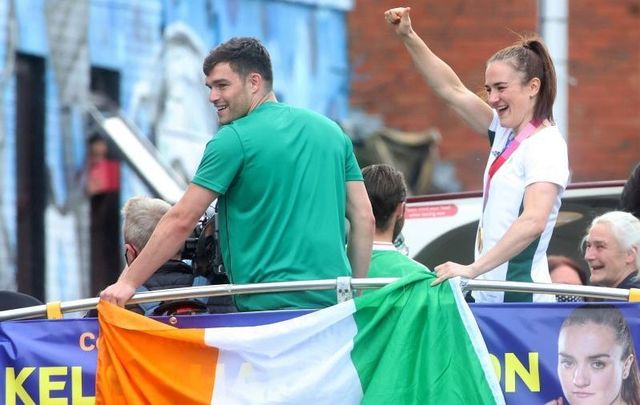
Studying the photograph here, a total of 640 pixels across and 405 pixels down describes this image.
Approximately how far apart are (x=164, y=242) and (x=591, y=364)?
167 centimetres

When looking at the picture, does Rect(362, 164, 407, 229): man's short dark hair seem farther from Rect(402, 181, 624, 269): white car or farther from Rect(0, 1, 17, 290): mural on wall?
Rect(0, 1, 17, 290): mural on wall

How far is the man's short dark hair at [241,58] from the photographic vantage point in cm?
644

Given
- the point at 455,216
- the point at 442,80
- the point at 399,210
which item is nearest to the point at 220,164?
the point at 399,210

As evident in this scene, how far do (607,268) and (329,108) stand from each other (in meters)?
10.7

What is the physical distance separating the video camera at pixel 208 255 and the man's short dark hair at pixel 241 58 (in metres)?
0.60

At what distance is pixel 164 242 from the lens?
243 inches

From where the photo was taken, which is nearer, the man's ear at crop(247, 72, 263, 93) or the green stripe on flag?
the green stripe on flag

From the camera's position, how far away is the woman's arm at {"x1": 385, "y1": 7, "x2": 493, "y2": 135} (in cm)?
712

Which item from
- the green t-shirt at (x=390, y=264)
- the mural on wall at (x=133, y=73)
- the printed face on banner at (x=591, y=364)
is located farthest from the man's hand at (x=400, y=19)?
the mural on wall at (x=133, y=73)

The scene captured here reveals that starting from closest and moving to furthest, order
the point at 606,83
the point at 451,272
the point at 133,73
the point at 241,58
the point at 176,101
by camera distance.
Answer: the point at 451,272
the point at 241,58
the point at 133,73
the point at 176,101
the point at 606,83

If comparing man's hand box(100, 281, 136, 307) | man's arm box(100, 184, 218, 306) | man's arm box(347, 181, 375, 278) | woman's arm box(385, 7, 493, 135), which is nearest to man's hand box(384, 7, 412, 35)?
woman's arm box(385, 7, 493, 135)

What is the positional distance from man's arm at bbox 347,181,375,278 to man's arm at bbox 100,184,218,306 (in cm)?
65

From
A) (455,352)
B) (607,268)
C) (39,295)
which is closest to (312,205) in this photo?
(455,352)

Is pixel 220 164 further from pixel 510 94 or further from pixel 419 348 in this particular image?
pixel 510 94
